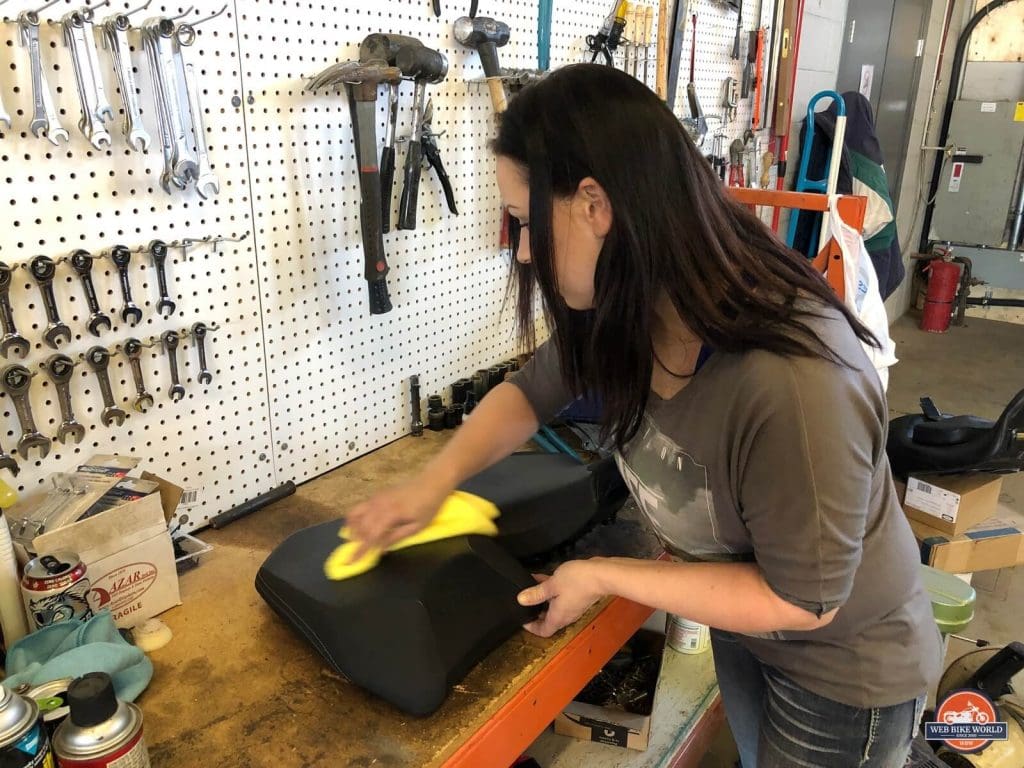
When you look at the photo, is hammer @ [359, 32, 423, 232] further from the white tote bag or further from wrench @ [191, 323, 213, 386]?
the white tote bag

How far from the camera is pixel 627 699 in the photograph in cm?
146

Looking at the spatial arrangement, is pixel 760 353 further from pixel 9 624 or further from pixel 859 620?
pixel 9 624

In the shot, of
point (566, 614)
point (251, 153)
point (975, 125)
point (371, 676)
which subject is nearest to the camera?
point (371, 676)

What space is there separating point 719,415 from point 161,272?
768 millimetres

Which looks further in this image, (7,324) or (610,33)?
(610,33)

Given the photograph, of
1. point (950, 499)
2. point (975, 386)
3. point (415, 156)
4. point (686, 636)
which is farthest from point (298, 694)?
point (975, 386)

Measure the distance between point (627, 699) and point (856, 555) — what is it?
88 cm

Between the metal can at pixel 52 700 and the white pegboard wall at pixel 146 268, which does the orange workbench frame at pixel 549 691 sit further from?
the white pegboard wall at pixel 146 268

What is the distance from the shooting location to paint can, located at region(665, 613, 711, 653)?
1648mm

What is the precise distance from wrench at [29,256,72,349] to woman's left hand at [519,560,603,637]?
25.8 inches

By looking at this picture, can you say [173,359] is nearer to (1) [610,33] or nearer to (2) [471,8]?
(2) [471,8]

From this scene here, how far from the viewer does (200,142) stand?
1.04 meters

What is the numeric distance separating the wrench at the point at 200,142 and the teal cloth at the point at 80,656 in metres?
0.57

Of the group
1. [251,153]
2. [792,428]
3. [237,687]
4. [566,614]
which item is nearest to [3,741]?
[237,687]
